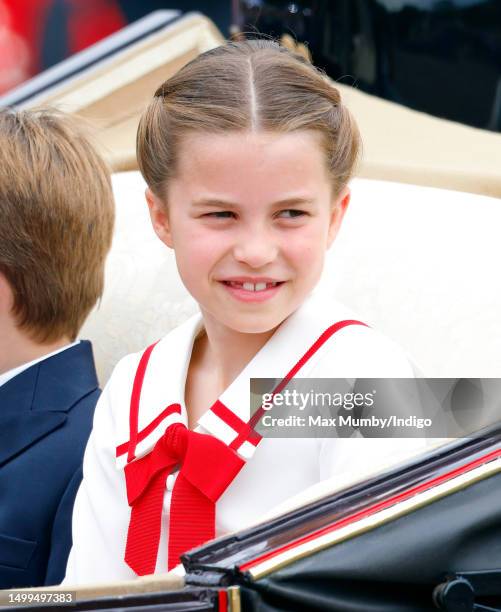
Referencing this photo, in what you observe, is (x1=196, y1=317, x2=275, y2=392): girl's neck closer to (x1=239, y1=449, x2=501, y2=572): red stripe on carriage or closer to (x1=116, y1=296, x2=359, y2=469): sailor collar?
(x1=116, y1=296, x2=359, y2=469): sailor collar

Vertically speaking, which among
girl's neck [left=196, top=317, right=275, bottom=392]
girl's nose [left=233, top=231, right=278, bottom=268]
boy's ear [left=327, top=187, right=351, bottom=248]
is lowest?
girl's neck [left=196, top=317, right=275, bottom=392]

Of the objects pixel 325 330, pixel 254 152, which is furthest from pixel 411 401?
pixel 254 152

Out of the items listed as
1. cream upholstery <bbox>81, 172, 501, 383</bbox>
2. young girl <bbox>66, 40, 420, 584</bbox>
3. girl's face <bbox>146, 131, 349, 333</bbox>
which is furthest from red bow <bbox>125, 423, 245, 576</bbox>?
cream upholstery <bbox>81, 172, 501, 383</bbox>

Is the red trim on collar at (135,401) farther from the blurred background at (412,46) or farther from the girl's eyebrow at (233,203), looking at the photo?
the blurred background at (412,46)

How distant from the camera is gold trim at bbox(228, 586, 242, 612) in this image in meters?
0.62

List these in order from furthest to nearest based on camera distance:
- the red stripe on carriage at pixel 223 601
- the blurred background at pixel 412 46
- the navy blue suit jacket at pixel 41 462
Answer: the blurred background at pixel 412 46, the navy blue suit jacket at pixel 41 462, the red stripe on carriage at pixel 223 601

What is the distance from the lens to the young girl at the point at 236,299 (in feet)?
3.03

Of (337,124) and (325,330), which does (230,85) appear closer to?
(337,124)

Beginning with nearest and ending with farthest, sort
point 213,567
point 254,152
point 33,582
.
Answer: point 213,567
point 254,152
point 33,582

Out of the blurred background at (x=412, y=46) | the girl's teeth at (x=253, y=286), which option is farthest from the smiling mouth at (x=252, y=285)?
the blurred background at (x=412, y=46)

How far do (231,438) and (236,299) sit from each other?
0.43 feet

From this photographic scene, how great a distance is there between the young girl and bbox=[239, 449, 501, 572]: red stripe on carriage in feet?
0.69

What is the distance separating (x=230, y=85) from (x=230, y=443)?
1.09 ft

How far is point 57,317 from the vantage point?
4.13ft
